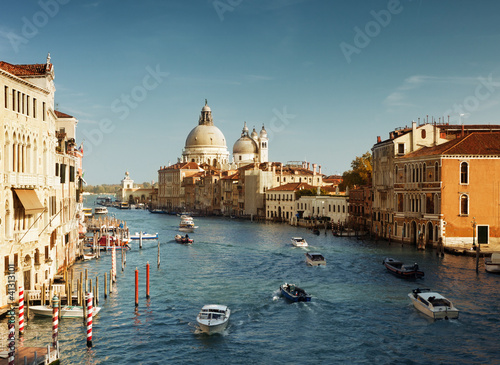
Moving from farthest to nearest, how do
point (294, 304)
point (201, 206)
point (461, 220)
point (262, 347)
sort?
point (201, 206), point (461, 220), point (294, 304), point (262, 347)

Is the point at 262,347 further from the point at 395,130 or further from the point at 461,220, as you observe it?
the point at 395,130

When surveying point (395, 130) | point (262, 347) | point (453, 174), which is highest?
point (395, 130)

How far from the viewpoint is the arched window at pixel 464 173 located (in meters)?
36.5

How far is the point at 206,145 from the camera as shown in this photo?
5034 inches

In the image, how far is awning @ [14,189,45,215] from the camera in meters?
18.9

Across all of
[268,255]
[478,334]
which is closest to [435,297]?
[478,334]

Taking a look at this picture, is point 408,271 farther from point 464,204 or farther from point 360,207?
point 360,207

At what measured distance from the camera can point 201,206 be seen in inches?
4242

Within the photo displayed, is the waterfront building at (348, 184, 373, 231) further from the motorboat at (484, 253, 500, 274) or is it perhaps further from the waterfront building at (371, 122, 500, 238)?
the motorboat at (484, 253, 500, 274)

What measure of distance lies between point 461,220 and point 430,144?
7.88m

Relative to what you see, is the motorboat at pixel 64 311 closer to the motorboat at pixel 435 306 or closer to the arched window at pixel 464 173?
the motorboat at pixel 435 306

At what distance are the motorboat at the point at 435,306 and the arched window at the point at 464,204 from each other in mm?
16857

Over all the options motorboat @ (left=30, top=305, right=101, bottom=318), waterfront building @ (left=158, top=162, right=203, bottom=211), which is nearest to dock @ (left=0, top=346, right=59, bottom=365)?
motorboat @ (left=30, top=305, right=101, bottom=318)

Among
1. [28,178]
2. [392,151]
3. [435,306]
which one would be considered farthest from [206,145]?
[435,306]
